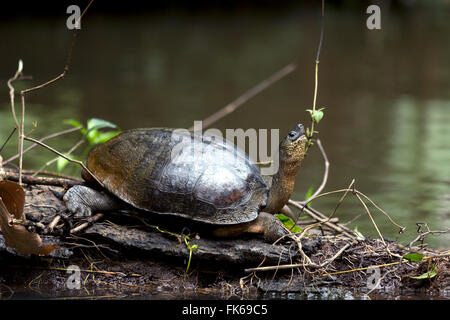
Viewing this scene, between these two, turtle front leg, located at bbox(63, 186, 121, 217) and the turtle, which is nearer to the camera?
the turtle

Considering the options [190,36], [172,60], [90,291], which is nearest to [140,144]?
[90,291]

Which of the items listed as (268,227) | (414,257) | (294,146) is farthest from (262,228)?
(414,257)

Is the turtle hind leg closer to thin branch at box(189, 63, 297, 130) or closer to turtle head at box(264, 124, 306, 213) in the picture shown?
turtle head at box(264, 124, 306, 213)

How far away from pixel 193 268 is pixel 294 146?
2.46 ft

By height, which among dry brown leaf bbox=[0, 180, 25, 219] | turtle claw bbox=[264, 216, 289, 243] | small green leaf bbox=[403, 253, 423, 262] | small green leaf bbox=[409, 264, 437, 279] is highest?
dry brown leaf bbox=[0, 180, 25, 219]

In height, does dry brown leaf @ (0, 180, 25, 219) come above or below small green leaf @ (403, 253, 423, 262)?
above

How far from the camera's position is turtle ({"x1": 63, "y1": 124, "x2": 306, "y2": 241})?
2871 millimetres

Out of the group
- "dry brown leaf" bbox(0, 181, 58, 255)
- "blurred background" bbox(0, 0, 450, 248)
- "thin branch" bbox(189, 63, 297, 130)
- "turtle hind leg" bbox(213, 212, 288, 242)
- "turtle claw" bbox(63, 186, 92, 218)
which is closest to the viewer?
"dry brown leaf" bbox(0, 181, 58, 255)

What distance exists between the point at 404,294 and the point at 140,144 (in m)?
1.46

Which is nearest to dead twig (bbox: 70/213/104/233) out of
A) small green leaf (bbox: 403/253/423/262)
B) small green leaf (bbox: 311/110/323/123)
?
small green leaf (bbox: 311/110/323/123)

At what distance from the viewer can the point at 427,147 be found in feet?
20.8

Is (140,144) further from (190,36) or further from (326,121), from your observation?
(190,36)

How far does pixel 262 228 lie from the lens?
294cm
